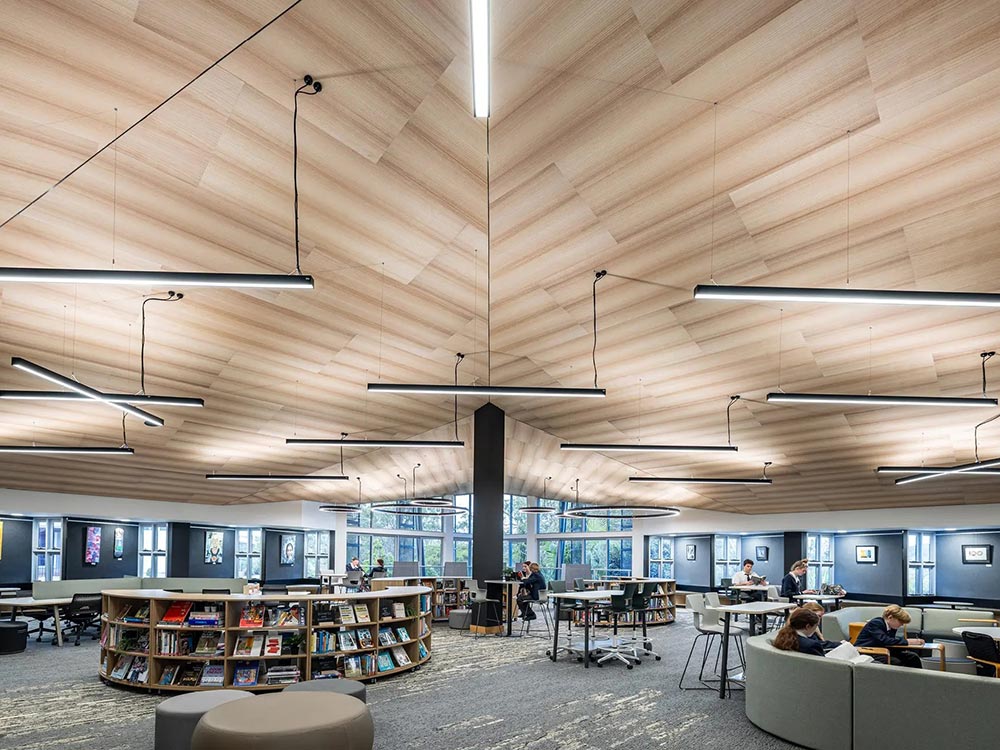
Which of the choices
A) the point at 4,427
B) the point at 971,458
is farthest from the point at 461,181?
the point at 971,458

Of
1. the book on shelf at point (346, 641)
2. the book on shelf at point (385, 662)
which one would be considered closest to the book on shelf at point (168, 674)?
the book on shelf at point (346, 641)

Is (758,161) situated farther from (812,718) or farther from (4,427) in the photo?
(4,427)

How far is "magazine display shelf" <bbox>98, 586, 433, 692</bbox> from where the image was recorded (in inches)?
314

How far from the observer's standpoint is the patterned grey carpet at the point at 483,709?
20.1ft

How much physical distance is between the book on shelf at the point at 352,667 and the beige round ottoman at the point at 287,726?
437 centimetres

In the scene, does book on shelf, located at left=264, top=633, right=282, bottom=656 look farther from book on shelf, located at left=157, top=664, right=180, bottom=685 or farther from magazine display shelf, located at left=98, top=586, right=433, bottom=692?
book on shelf, located at left=157, top=664, right=180, bottom=685

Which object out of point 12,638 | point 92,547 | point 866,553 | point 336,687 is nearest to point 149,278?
point 336,687

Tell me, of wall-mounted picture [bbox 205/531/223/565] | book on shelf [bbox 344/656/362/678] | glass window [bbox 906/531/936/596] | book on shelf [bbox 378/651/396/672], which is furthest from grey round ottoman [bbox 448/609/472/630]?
glass window [bbox 906/531/936/596]

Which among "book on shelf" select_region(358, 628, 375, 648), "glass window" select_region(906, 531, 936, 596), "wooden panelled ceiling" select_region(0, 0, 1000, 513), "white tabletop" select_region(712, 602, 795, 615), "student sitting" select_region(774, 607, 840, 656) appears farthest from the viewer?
"glass window" select_region(906, 531, 936, 596)

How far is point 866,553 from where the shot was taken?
18359mm

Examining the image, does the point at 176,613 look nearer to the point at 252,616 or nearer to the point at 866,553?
the point at 252,616

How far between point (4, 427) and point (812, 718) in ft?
41.4

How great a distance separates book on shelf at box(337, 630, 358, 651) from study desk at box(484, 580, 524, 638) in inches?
215

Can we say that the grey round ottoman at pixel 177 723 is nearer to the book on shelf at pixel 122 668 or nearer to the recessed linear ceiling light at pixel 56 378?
the book on shelf at pixel 122 668
